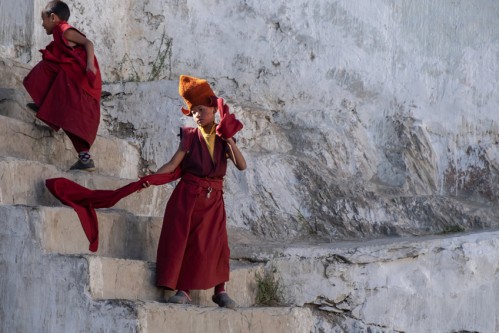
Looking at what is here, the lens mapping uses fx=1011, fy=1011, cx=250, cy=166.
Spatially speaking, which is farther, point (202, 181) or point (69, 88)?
point (69, 88)

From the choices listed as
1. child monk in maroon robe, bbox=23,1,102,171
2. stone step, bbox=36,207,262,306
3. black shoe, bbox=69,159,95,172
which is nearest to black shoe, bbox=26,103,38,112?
child monk in maroon robe, bbox=23,1,102,171

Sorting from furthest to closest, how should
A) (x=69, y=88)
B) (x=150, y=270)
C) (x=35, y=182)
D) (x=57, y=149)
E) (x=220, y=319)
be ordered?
1. (x=57, y=149)
2. (x=69, y=88)
3. (x=35, y=182)
4. (x=150, y=270)
5. (x=220, y=319)

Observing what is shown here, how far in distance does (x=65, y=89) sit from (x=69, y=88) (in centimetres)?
2

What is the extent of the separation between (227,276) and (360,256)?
3.12 feet

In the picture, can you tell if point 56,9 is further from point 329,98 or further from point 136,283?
point 329,98

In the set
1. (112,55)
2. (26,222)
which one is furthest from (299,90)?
(26,222)

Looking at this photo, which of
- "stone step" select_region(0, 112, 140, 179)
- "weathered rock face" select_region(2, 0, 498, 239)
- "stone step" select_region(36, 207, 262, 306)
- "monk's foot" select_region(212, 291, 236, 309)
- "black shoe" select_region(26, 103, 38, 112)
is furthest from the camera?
"weathered rock face" select_region(2, 0, 498, 239)

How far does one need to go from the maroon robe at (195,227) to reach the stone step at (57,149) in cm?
115

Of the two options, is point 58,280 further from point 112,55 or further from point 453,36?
point 453,36

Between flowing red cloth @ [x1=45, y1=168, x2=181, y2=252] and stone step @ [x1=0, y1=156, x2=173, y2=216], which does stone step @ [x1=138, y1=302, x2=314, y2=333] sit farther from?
stone step @ [x1=0, y1=156, x2=173, y2=216]

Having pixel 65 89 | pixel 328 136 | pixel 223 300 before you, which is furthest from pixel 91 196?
pixel 328 136

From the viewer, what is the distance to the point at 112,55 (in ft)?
24.2

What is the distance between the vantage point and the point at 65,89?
19.0 ft

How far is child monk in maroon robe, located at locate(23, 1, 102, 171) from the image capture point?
576 centimetres
